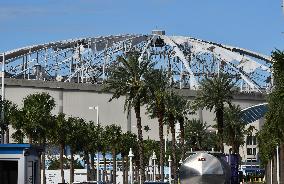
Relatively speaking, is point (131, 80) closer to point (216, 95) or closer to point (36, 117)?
point (36, 117)

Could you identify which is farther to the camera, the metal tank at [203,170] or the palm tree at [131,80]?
the palm tree at [131,80]

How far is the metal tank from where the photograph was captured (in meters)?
44.1

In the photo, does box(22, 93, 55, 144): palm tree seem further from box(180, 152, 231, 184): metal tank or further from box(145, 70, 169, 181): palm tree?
box(180, 152, 231, 184): metal tank

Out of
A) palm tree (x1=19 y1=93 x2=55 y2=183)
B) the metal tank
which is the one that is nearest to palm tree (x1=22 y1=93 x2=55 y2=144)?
palm tree (x1=19 y1=93 x2=55 y2=183)

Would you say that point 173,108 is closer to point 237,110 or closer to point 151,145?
point 237,110

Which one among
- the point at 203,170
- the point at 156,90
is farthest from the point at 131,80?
the point at 203,170

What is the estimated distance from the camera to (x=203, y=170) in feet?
145

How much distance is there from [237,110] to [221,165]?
8772cm

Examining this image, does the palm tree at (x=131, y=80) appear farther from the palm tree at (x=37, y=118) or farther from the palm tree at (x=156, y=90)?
the palm tree at (x=37, y=118)

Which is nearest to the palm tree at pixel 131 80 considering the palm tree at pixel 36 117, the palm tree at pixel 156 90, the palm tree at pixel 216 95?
the palm tree at pixel 156 90

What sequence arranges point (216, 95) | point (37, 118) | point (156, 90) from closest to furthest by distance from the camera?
point (156, 90), point (37, 118), point (216, 95)

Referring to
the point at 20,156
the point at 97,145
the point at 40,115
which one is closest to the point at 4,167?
the point at 20,156

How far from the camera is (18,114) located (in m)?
90.4

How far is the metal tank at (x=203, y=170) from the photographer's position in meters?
44.1
